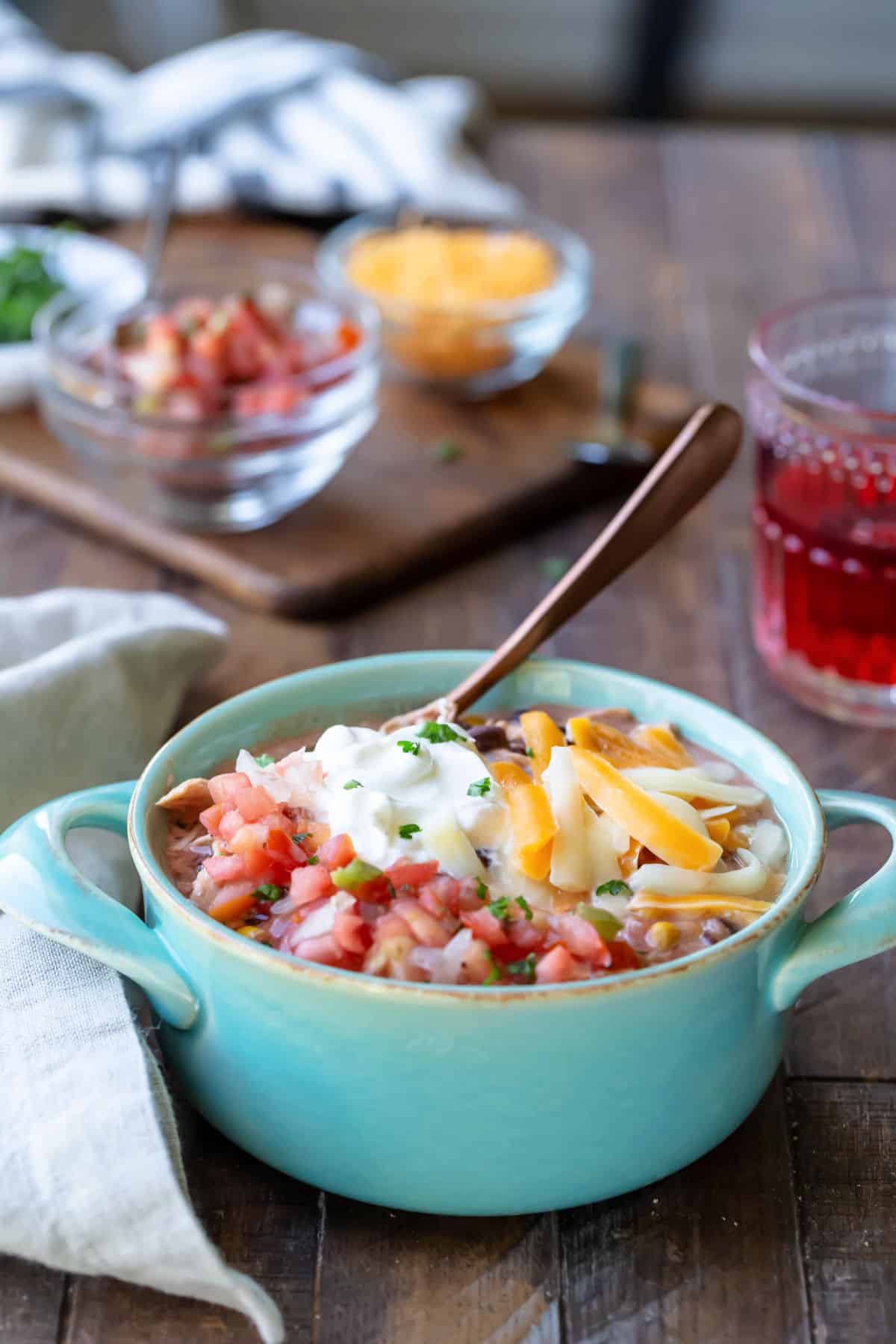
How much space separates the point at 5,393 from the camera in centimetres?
309

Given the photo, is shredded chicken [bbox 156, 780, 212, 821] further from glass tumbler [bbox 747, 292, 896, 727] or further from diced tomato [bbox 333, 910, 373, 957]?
glass tumbler [bbox 747, 292, 896, 727]

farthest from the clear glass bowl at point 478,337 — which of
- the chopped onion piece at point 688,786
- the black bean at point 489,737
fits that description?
the chopped onion piece at point 688,786

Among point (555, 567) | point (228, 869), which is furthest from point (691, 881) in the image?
point (555, 567)

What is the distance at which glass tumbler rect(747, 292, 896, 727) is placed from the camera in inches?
90.7

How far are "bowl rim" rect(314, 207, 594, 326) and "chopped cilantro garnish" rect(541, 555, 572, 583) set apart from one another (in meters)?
0.59

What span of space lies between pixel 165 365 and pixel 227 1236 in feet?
5.68

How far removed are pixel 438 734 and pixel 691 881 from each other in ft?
1.06

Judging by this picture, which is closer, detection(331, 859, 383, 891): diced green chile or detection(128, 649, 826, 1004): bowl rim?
detection(128, 649, 826, 1004): bowl rim

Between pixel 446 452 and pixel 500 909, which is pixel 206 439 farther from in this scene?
pixel 500 909

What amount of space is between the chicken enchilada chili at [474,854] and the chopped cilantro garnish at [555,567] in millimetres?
998

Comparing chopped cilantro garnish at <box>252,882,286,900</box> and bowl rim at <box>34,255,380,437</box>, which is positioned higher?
chopped cilantro garnish at <box>252,882,286,900</box>

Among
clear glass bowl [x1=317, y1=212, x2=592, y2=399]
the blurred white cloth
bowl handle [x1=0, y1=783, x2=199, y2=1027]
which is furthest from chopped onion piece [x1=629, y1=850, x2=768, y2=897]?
the blurred white cloth

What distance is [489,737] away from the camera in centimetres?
178

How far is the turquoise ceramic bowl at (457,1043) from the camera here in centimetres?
137
